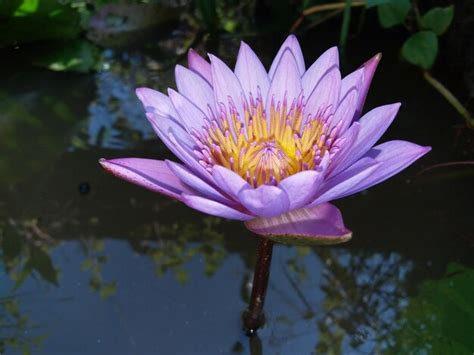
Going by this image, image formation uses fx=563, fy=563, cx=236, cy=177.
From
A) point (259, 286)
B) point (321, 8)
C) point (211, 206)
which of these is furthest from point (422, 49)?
point (211, 206)

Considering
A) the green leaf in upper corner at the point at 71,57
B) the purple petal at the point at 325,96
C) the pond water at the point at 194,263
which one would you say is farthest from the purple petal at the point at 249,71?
the green leaf in upper corner at the point at 71,57

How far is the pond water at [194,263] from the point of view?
3.65 ft

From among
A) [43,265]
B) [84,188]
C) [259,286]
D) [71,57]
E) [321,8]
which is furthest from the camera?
[321,8]

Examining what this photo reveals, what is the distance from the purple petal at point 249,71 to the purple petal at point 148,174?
0.23 metres

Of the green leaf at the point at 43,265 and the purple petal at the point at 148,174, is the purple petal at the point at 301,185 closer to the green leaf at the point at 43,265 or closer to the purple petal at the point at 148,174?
the purple petal at the point at 148,174

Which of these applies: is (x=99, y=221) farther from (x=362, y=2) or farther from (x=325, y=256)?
(x=362, y=2)

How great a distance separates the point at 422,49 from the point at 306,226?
1.04 meters

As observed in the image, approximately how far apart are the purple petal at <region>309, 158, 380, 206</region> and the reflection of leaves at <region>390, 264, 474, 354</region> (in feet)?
1.36

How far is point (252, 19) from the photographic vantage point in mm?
2240

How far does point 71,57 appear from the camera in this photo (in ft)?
6.25

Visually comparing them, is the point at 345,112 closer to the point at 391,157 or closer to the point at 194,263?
the point at 391,157

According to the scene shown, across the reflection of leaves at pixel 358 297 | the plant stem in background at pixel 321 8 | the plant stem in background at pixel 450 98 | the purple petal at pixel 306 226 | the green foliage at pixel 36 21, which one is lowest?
the reflection of leaves at pixel 358 297

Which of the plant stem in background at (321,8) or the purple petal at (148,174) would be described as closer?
the purple petal at (148,174)

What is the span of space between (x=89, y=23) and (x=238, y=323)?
139 cm
